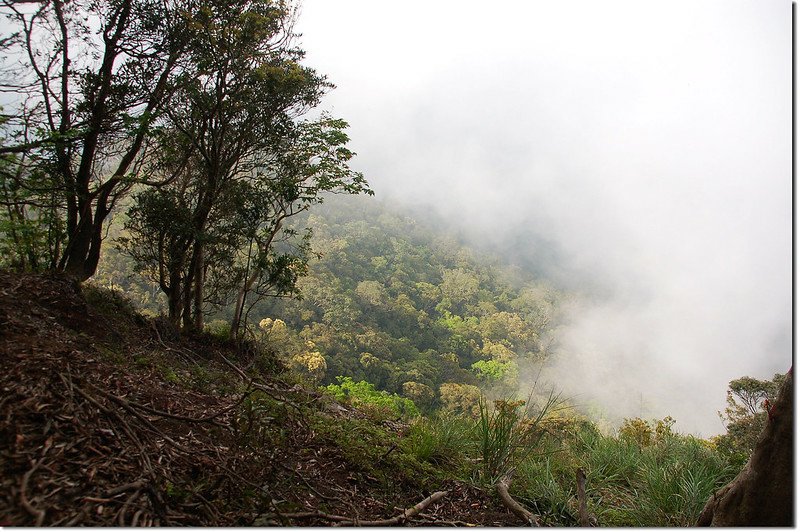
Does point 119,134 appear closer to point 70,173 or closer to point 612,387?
point 70,173

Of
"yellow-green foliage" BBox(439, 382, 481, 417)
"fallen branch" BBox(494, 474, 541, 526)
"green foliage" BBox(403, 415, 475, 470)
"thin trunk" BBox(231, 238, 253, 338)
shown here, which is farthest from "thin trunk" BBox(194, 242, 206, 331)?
"yellow-green foliage" BBox(439, 382, 481, 417)

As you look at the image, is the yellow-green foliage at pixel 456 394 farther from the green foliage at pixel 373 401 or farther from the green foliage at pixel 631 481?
the green foliage at pixel 631 481

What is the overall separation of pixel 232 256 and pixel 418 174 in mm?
77343

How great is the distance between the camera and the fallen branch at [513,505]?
2449 mm

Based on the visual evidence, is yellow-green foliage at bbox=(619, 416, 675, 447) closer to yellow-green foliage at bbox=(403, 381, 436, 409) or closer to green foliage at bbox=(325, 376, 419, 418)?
green foliage at bbox=(325, 376, 419, 418)

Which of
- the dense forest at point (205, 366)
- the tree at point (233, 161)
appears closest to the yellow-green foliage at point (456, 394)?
the dense forest at point (205, 366)

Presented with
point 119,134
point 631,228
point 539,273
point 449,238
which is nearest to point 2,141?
point 119,134

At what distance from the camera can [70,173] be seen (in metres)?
4.57

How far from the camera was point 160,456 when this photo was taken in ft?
5.86

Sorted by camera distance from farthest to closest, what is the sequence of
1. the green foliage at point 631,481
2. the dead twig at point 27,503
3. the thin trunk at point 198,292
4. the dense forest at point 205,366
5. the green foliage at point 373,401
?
1. the thin trunk at point 198,292
2. the green foliage at point 373,401
3. the green foliage at point 631,481
4. the dense forest at point 205,366
5. the dead twig at point 27,503

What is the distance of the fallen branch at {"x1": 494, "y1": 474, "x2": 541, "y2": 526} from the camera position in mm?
2449

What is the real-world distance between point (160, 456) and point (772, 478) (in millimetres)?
2454

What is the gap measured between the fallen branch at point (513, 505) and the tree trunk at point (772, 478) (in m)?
0.91

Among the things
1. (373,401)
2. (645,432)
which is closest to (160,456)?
(645,432)
